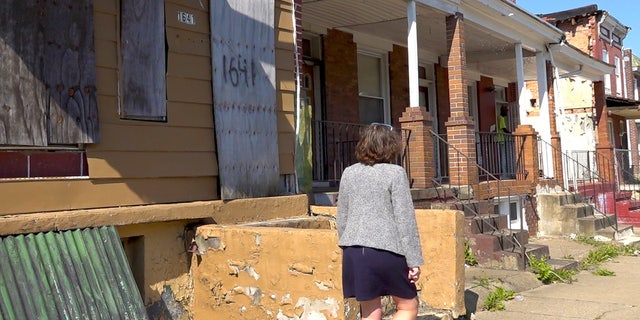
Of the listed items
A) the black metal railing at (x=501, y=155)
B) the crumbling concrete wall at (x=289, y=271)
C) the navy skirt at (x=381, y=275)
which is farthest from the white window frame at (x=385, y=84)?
the navy skirt at (x=381, y=275)

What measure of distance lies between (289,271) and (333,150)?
5.22 meters

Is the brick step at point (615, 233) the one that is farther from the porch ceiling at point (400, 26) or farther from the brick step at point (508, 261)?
the brick step at point (508, 261)

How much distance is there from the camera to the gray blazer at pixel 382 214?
3514 millimetres

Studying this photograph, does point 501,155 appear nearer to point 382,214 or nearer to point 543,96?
point 543,96

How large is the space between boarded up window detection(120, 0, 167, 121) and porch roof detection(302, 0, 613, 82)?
4.54 meters

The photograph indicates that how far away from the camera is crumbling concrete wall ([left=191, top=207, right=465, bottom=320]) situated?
4.36 m

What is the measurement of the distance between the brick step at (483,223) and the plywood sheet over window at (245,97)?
326cm

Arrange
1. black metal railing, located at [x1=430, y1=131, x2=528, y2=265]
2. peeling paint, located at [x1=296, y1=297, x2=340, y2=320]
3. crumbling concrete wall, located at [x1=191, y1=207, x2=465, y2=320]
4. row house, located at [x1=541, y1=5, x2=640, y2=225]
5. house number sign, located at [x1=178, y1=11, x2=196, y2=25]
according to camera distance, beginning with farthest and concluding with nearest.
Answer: row house, located at [x1=541, y1=5, x2=640, y2=225] < black metal railing, located at [x1=430, y1=131, x2=528, y2=265] < house number sign, located at [x1=178, y1=11, x2=196, y2=25] < crumbling concrete wall, located at [x1=191, y1=207, x2=465, y2=320] < peeling paint, located at [x1=296, y1=297, x2=340, y2=320]

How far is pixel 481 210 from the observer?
29.9 feet

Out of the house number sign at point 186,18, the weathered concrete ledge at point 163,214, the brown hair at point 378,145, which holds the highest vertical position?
the house number sign at point 186,18

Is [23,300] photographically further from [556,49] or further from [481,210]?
[556,49]

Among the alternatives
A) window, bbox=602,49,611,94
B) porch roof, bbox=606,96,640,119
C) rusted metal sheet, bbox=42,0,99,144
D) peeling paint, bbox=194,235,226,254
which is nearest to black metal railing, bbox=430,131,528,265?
peeling paint, bbox=194,235,226,254

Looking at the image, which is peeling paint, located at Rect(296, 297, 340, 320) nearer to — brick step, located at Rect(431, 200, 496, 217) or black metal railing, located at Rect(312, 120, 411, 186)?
black metal railing, located at Rect(312, 120, 411, 186)

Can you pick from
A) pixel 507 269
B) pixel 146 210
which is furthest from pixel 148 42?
pixel 507 269
